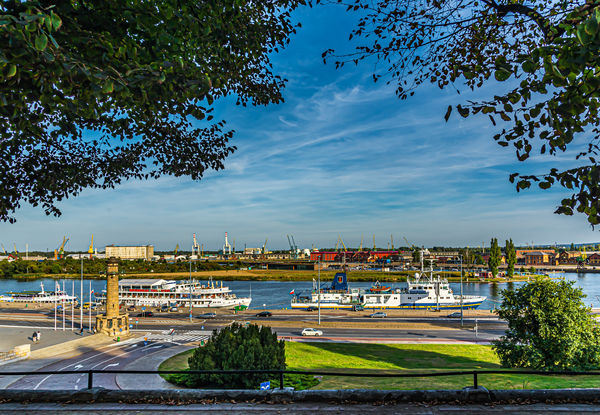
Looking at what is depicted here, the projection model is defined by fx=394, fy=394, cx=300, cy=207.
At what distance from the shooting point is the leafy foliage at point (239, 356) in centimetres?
1568

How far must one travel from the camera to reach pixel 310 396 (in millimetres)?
6379

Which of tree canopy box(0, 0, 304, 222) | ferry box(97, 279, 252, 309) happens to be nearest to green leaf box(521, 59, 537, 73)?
tree canopy box(0, 0, 304, 222)

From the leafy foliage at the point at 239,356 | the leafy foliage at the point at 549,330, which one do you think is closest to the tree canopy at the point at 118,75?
the leafy foliage at the point at 239,356

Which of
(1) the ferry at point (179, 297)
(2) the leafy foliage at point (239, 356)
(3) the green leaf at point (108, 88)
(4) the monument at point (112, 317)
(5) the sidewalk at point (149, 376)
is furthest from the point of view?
Result: (1) the ferry at point (179, 297)

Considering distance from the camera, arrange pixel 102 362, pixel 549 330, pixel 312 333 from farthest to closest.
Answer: pixel 312 333 → pixel 102 362 → pixel 549 330

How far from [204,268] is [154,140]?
176m

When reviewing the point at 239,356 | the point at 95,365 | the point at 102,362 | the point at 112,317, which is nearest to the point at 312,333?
the point at 102,362

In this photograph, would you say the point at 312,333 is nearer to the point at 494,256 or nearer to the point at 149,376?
the point at 149,376

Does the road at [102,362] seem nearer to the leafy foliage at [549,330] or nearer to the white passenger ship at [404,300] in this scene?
the leafy foliage at [549,330]

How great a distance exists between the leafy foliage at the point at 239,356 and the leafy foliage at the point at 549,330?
13.9m

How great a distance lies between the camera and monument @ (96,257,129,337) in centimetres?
3547

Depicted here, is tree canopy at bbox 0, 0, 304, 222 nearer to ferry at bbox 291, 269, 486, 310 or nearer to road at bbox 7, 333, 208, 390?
road at bbox 7, 333, 208, 390

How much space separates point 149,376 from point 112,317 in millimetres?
15005

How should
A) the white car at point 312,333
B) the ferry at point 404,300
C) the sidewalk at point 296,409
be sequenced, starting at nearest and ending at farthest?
1. the sidewalk at point 296,409
2. the white car at point 312,333
3. the ferry at point 404,300
